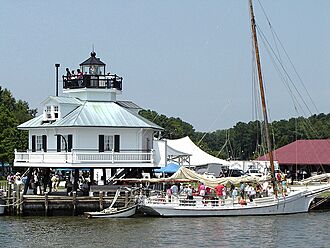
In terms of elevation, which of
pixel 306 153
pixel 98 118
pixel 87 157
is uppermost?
pixel 98 118

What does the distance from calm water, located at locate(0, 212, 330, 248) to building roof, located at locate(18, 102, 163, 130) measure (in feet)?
25.5

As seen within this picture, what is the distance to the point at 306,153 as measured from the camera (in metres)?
83.1

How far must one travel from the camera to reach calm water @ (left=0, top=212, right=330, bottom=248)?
3759 cm

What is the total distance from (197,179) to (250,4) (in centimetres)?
1218

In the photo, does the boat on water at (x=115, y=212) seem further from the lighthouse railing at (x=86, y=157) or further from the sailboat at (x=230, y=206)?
the lighthouse railing at (x=86, y=157)

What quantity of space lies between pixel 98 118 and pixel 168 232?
47.6ft

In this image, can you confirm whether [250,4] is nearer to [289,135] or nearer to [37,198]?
[37,198]

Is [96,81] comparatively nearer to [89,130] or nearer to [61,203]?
[89,130]

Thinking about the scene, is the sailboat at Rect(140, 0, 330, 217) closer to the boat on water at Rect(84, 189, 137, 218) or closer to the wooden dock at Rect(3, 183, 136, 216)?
the boat on water at Rect(84, 189, 137, 218)

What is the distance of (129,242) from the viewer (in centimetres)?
3766

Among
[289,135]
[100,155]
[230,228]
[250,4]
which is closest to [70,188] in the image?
[100,155]

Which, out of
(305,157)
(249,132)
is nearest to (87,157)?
(305,157)

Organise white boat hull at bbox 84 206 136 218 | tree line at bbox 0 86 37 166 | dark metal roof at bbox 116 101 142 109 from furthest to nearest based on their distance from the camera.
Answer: tree line at bbox 0 86 37 166 → dark metal roof at bbox 116 101 142 109 → white boat hull at bbox 84 206 136 218

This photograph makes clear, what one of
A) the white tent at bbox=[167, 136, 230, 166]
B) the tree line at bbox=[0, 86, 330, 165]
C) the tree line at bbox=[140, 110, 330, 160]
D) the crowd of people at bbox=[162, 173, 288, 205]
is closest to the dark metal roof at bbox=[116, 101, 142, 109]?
the crowd of people at bbox=[162, 173, 288, 205]
